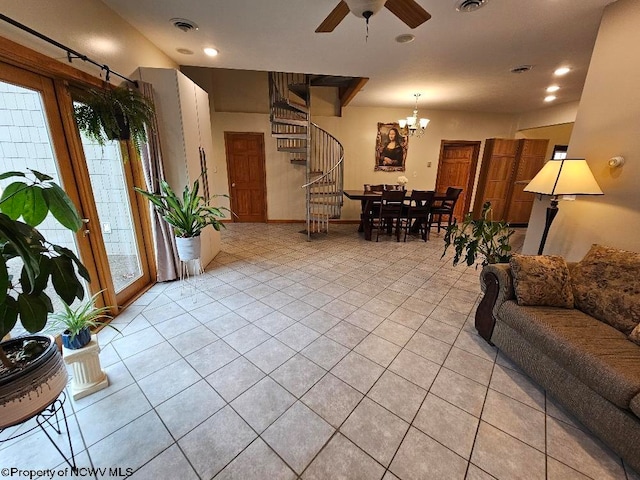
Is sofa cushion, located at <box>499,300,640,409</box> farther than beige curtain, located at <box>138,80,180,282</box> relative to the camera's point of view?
No

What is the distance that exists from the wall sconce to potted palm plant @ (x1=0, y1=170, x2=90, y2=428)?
3.55 meters

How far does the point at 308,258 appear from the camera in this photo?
4.14 m

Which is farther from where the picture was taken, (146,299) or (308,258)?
(308,258)

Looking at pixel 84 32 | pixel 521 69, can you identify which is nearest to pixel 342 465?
pixel 84 32

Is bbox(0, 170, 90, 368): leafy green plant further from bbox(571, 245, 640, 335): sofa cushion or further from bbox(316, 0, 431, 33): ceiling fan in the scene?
bbox(571, 245, 640, 335): sofa cushion

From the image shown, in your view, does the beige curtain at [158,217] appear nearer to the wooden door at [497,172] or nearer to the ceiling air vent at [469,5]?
the ceiling air vent at [469,5]

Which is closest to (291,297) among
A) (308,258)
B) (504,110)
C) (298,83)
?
(308,258)

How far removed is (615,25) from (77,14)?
415 cm

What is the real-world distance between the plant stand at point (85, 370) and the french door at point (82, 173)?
886 mm

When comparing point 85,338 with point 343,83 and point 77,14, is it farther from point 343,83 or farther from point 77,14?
point 343,83

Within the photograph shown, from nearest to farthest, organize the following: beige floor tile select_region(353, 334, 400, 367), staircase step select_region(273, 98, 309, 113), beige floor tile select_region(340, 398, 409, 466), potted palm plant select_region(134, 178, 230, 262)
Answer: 1. beige floor tile select_region(340, 398, 409, 466)
2. beige floor tile select_region(353, 334, 400, 367)
3. potted palm plant select_region(134, 178, 230, 262)
4. staircase step select_region(273, 98, 309, 113)

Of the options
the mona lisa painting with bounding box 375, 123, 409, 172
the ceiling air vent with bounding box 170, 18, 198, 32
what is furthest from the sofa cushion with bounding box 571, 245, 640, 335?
the mona lisa painting with bounding box 375, 123, 409, 172

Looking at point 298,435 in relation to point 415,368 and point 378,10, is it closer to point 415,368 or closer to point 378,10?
point 415,368

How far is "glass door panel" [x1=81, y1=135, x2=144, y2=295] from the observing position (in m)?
2.37
